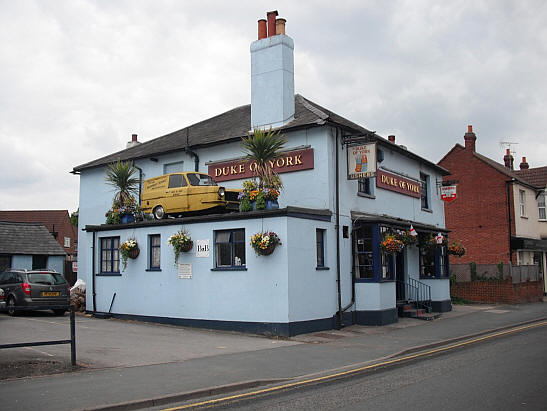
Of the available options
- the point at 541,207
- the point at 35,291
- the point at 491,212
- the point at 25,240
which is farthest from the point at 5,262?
the point at 541,207

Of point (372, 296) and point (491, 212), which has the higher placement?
point (491, 212)

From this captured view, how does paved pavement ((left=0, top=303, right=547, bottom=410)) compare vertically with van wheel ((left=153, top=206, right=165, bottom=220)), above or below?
below

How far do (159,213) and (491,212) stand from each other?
22.7 metres

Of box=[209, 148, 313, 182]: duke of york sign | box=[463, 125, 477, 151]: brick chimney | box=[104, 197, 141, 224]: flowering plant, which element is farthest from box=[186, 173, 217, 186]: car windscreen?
box=[463, 125, 477, 151]: brick chimney

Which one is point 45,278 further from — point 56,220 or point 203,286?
point 56,220

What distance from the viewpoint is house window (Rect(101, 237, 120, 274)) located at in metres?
21.3

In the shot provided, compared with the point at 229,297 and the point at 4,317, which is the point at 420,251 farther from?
the point at 4,317

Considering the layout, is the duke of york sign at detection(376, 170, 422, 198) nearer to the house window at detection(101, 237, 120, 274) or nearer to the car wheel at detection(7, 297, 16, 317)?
the house window at detection(101, 237, 120, 274)

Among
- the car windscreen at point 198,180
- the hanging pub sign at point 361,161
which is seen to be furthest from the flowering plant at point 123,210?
the hanging pub sign at point 361,161

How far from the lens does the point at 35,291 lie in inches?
→ 793

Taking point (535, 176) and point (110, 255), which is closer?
point (110, 255)

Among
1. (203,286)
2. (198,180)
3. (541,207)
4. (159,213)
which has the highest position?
(541,207)

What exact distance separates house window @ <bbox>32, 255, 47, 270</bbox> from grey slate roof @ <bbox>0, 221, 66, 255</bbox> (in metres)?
0.43

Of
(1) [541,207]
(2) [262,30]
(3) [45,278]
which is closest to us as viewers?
(3) [45,278]
